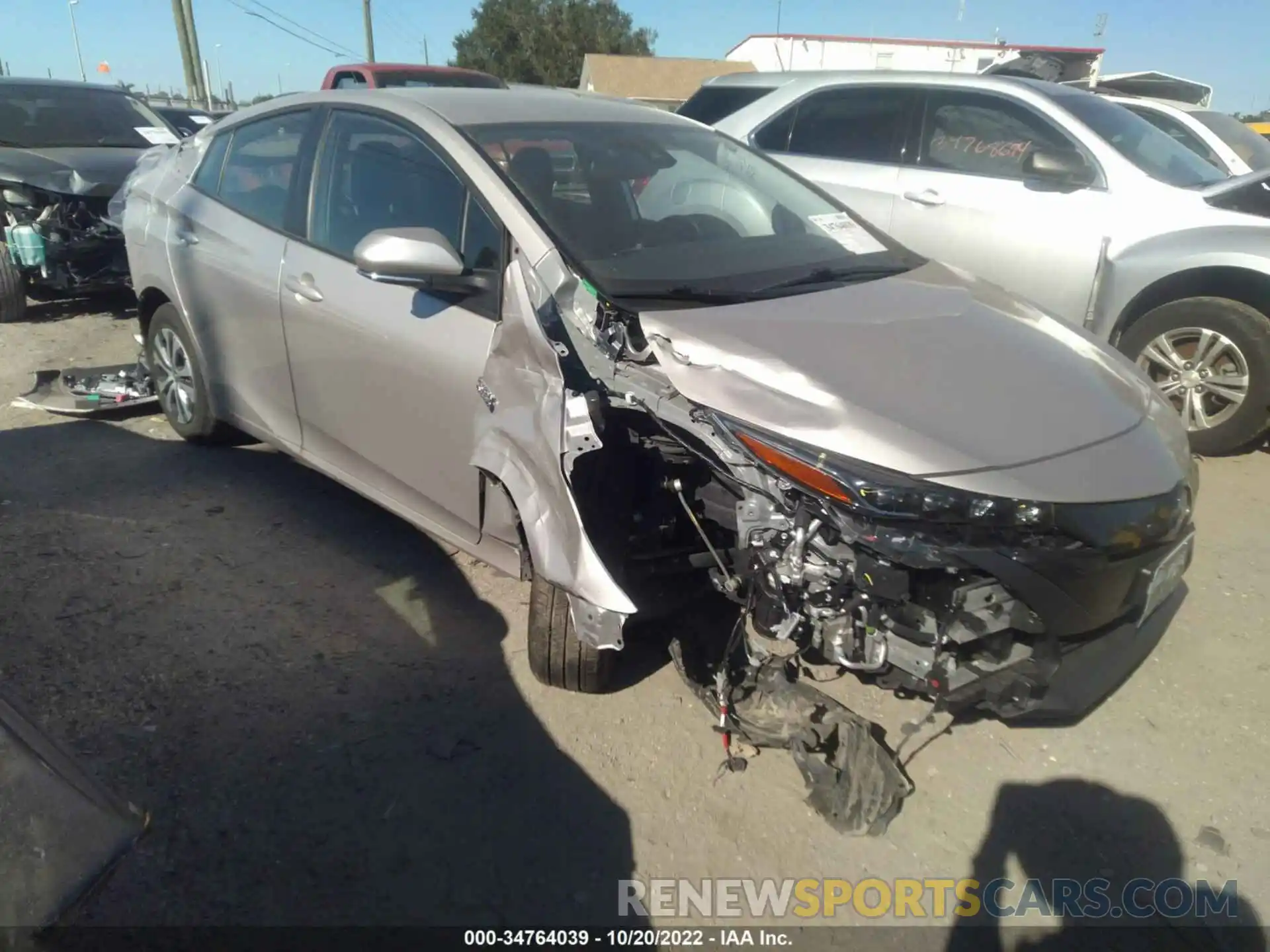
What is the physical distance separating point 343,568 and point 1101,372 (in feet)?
9.02

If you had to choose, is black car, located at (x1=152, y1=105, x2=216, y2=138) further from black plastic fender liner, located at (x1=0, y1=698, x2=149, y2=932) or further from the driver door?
black plastic fender liner, located at (x1=0, y1=698, x2=149, y2=932)

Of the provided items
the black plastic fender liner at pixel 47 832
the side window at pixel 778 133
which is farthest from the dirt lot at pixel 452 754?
the side window at pixel 778 133

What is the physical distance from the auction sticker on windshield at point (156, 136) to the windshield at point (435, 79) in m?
3.05

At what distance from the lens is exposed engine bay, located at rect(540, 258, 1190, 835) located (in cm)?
215

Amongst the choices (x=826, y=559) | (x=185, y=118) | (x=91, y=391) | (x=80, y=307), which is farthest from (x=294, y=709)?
(x=185, y=118)

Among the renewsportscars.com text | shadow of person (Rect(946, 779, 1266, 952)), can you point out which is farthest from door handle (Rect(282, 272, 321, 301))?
shadow of person (Rect(946, 779, 1266, 952))

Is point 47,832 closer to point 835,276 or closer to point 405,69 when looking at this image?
point 835,276

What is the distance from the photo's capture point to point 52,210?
22.5 feet

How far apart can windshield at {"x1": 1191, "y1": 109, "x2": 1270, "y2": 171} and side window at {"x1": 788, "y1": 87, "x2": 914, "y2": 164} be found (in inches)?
162

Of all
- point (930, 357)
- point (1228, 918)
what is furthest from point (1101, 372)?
point (1228, 918)

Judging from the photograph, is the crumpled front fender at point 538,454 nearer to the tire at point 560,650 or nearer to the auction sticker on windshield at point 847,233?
the tire at point 560,650

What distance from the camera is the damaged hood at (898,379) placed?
224 cm

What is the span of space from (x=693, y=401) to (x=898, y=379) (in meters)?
0.54

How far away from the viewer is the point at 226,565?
3.61 meters
